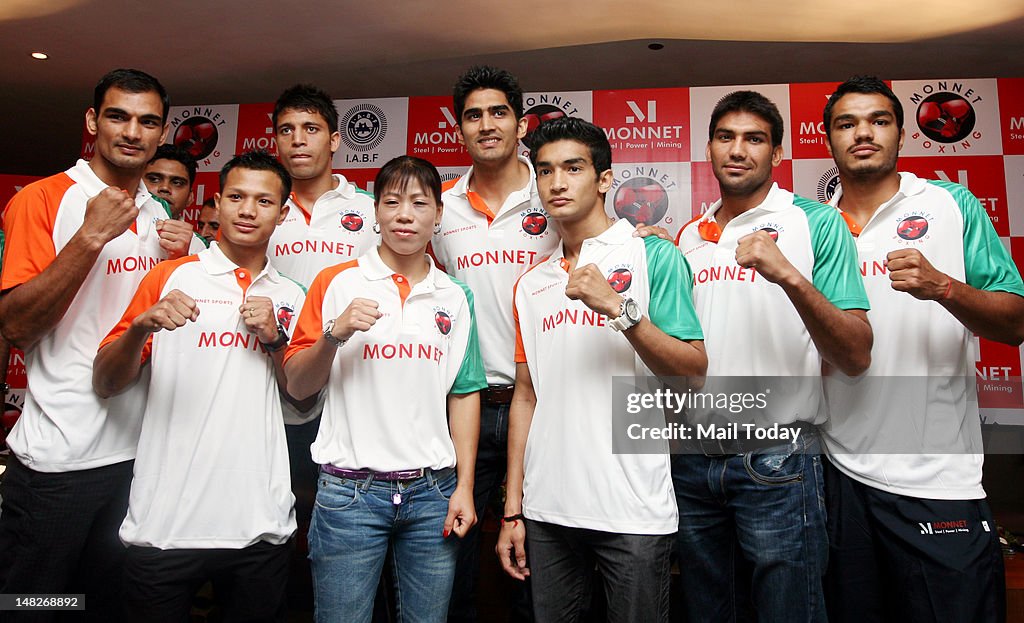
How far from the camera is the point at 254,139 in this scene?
468cm

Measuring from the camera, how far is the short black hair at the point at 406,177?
1.93 m

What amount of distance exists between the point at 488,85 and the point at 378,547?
1.60m

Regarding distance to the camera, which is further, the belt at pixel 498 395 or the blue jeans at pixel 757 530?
the belt at pixel 498 395

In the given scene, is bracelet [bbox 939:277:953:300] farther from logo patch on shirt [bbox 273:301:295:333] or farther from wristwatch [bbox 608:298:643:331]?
logo patch on shirt [bbox 273:301:295:333]

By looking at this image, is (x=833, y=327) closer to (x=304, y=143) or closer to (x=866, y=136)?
(x=866, y=136)

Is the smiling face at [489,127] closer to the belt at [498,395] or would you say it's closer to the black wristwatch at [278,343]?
the belt at [498,395]

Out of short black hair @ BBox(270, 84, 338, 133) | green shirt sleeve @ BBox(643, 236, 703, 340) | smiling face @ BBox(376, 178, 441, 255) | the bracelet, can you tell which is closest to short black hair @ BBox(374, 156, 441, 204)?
smiling face @ BBox(376, 178, 441, 255)

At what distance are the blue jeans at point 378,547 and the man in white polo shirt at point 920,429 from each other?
3.48ft

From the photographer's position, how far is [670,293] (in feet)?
5.78

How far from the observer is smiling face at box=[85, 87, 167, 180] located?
211 centimetres

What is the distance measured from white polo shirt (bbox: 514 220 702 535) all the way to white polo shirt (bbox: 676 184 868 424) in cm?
16

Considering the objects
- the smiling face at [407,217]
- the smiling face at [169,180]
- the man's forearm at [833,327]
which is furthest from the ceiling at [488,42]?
the man's forearm at [833,327]

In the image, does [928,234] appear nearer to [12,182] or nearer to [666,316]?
[666,316]

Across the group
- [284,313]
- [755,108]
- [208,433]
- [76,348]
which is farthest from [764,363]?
[76,348]
